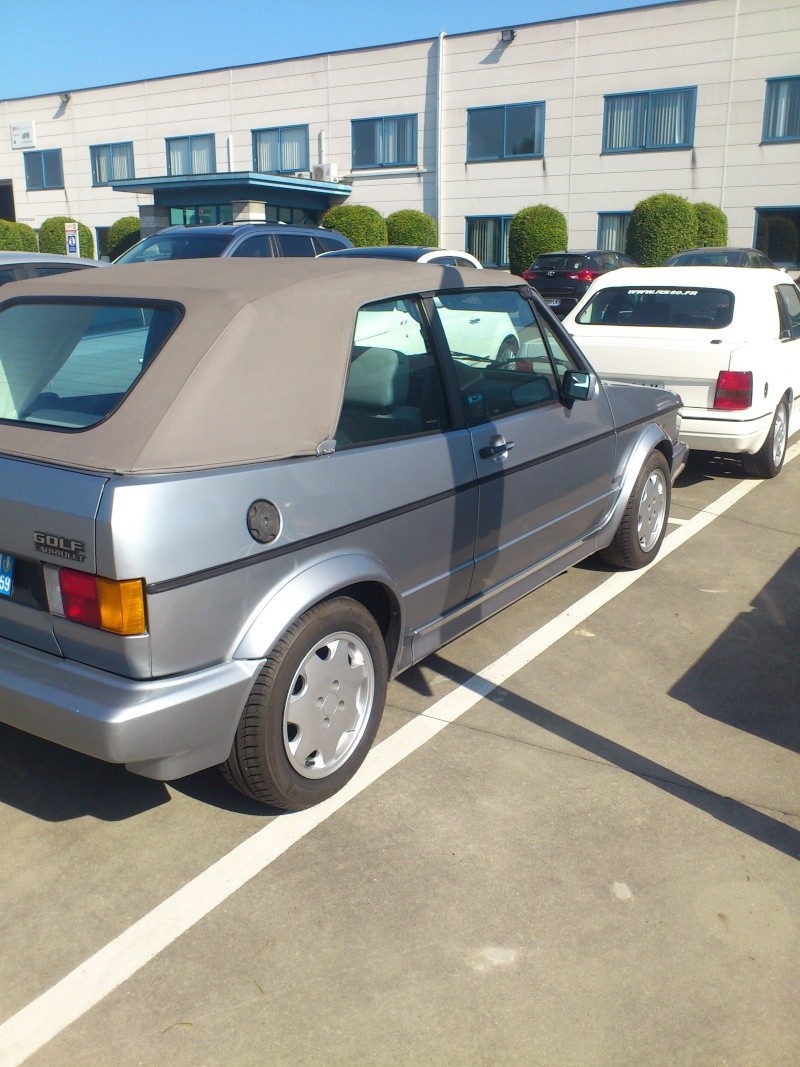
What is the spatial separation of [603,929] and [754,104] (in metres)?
29.0

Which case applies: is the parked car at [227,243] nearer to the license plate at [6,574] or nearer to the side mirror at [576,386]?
the side mirror at [576,386]

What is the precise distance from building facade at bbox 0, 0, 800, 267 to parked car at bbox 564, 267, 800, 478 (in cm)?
2097

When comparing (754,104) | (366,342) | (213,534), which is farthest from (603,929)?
(754,104)

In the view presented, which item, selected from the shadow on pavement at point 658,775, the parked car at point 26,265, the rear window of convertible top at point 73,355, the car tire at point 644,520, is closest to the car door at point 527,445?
the car tire at point 644,520

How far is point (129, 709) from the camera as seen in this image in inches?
110

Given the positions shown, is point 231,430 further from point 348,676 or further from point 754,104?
point 754,104

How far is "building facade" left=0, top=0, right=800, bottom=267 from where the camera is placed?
27.5 m

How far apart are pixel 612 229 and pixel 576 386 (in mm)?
27297

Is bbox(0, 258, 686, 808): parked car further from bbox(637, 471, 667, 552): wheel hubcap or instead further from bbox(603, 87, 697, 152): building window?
bbox(603, 87, 697, 152): building window

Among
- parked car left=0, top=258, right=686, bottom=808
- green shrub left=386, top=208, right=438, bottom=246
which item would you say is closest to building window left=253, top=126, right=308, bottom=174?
green shrub left=386, top=208, right=438, bottom=246

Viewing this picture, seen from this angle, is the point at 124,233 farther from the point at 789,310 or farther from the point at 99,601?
the point at 99,601

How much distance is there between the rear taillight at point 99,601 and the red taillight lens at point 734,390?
18.6ft

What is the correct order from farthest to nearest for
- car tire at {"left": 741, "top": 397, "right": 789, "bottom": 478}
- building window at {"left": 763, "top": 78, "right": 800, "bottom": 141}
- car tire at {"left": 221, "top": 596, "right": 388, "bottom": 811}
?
building window at {"left": 763, "top": 78, "right": 800, "bottom": 141} < car tire at {"left": 741, "top": 397, "right": 789, "bottom": 478} < car tire at {"left": 221, "top": 596, "right": 388, "bottom": 811}

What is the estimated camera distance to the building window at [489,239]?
3203 cm
